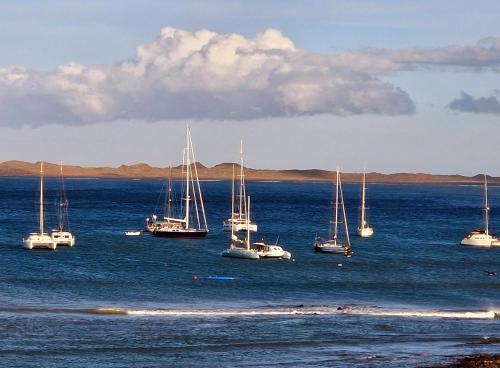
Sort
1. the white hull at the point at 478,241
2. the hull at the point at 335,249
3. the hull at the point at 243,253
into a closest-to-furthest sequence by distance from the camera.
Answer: the hull at the point at 243,253
the hull at the point at 335,249
the white hull at the point at 478,241

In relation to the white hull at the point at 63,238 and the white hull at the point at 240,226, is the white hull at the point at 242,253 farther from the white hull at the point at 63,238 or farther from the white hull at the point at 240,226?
the white hull at the point at 240,226

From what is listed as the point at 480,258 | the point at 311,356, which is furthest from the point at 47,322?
the point at 480,258

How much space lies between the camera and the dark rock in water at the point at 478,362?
51091 mm

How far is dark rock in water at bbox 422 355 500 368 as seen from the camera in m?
51.1

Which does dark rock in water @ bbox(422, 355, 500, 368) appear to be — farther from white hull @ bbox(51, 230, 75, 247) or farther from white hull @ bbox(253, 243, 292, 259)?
white hull @ bbox(51, 230, 75, 247)

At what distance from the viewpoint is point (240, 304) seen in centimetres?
7500

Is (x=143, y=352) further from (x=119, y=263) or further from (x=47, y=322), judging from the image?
(x=119, y=263)


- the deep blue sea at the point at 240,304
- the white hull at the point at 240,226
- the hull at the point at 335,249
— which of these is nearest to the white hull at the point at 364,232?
the deep blue sea at the point at 240,304

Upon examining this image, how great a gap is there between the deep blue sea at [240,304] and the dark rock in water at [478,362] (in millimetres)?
1732

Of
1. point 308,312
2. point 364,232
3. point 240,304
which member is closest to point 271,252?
point 240,304

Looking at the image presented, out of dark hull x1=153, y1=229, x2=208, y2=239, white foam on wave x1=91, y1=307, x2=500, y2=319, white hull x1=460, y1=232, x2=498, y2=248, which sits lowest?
white foam on wave x1=91, y1=307, x2=500, y2=319

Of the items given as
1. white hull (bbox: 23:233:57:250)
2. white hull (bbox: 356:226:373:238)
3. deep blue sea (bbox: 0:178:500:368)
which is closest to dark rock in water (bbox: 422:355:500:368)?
deep blue sea (bbox: 0:178:500:368)

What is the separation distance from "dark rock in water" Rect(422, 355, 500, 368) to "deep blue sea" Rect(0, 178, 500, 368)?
1.73 m

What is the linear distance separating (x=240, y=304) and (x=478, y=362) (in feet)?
83.9
